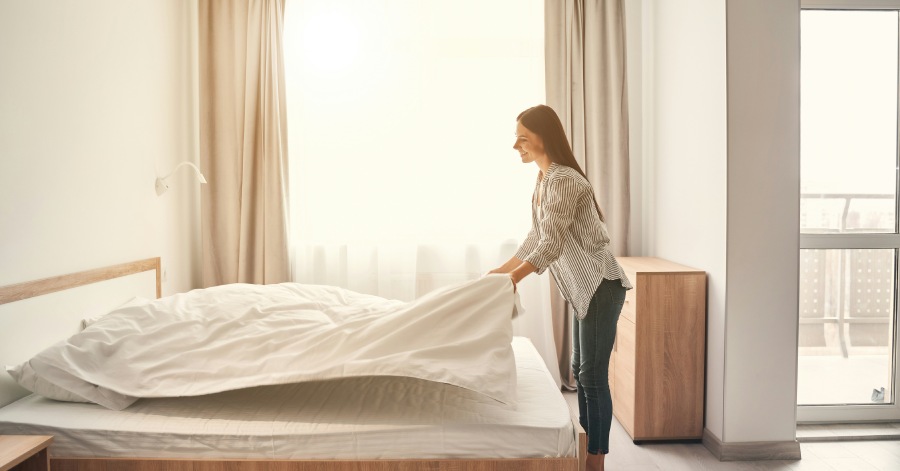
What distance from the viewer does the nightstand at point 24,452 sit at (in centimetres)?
164

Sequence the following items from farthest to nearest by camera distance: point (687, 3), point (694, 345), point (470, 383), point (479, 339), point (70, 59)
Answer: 1. point (687, 3)
2. point (694, 345)
3. point (70, 59)
4. point (479, 339)
5. point (470, 383)

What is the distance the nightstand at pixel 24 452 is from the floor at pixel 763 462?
7.04 ft

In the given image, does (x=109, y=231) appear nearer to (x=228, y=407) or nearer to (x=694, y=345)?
(x=228, y=407)

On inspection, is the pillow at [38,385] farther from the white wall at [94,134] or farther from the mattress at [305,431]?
the white wall at [94,134]

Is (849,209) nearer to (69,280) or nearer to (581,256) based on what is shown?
(581,256)

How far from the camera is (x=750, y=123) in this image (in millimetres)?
2787

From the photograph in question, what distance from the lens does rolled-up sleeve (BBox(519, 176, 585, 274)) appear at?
2.22 metres


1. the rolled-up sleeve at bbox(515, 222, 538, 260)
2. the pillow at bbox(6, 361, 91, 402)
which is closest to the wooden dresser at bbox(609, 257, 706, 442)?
the rolled-up sleeve at bbox(515, 222, 538, 260)

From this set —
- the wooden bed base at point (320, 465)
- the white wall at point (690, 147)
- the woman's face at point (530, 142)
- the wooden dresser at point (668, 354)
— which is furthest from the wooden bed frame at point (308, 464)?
the white wall at point (690, 147)

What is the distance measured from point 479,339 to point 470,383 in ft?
0.56

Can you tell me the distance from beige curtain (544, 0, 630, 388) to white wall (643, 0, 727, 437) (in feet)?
0.58

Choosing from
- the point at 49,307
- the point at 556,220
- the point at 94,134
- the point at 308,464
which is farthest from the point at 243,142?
the point at 308,464

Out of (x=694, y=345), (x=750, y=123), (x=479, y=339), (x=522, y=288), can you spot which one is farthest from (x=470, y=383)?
(x=522, y=288)

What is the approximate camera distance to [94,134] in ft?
8.90
